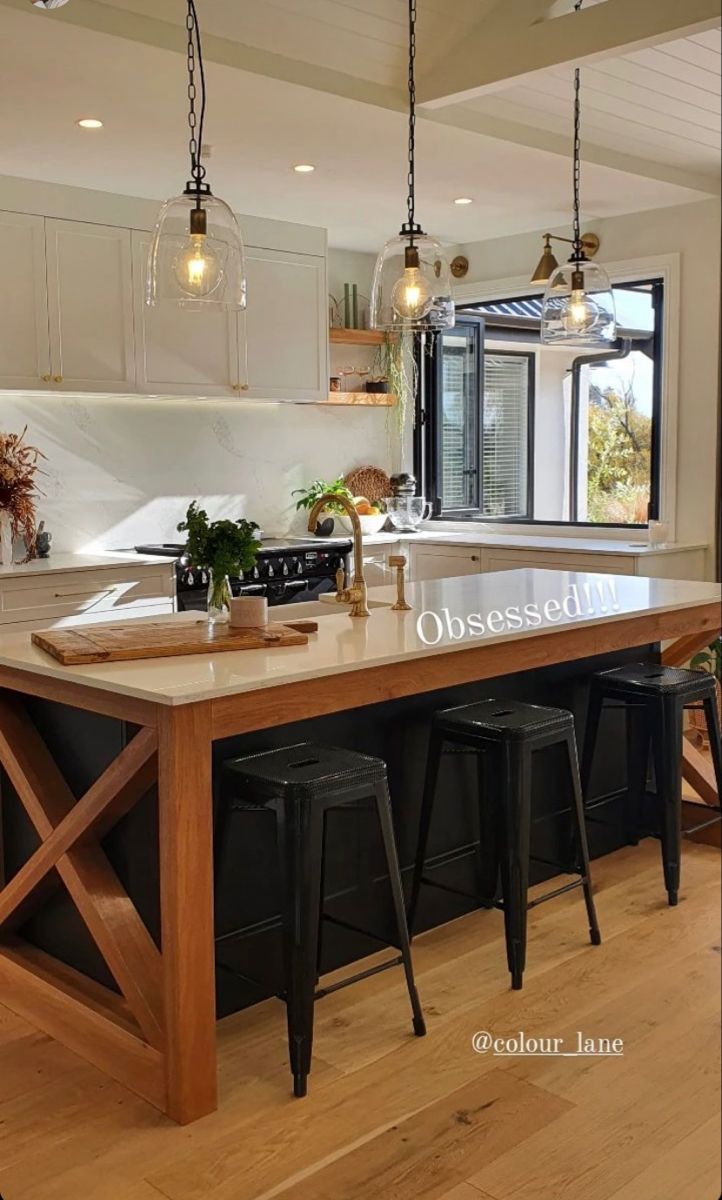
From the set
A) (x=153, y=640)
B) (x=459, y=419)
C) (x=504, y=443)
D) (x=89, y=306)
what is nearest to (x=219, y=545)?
(x=153, y=640)

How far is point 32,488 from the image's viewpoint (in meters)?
5.27

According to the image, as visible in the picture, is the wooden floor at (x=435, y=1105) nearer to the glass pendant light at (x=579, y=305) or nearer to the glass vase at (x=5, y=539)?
the glass pendant light at (x=579, y=305)

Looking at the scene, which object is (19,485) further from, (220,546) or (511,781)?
(511,781)

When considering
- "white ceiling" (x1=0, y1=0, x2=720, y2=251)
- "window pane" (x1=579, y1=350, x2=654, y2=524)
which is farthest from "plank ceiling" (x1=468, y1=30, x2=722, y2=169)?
"window pane" (x1=579, y1=350, x2=654, y2=524)

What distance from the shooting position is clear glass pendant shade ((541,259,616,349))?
356cm

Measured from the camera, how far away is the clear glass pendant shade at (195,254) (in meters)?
2.61

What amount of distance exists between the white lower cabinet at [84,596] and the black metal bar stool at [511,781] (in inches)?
65.5

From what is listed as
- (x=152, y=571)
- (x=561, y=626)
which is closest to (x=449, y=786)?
(x=561, y=626)

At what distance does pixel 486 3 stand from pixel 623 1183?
3.43 meters

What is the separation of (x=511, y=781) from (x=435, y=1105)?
0.83 m

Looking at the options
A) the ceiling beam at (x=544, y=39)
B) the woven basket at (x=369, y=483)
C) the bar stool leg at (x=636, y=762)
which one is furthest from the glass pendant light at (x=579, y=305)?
the woven basket at (x=369, y=483)

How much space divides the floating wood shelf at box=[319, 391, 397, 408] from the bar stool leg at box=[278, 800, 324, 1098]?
3.88 m

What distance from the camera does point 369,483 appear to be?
6.86 m

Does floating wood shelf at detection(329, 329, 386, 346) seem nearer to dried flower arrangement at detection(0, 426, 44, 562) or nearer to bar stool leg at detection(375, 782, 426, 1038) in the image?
dried flower arrangement at detection(0, 426, 44, 562)
